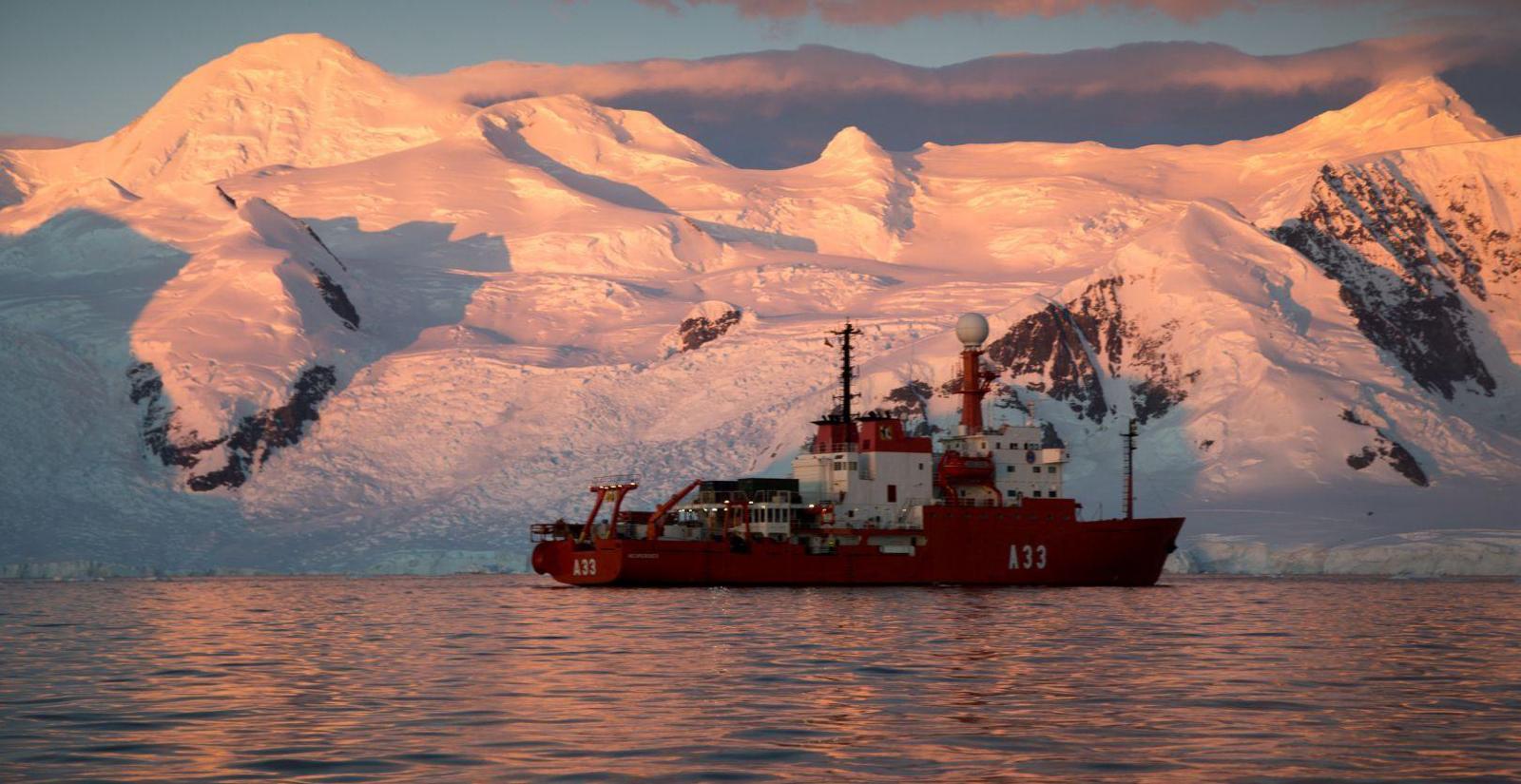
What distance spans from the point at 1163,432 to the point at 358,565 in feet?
261

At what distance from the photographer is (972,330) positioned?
122562mm

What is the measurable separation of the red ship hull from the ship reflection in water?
84.3 feet

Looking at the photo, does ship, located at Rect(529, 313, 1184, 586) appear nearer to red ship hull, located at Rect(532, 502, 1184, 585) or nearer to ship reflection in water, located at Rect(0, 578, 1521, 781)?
red ship hull, located at Rect(532, 502, 1184, 585)

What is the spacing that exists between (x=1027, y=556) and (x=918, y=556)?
663 centimetres

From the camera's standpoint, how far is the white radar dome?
399 ft

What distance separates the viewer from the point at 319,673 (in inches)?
1933

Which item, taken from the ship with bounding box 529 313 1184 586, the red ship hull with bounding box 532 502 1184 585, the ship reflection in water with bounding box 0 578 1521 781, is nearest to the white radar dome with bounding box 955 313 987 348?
the ship with bounding box 529 313 1184 586

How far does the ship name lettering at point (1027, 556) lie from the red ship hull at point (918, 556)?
2.1 inches

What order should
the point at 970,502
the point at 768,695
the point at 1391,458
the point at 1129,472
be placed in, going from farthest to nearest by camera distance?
the point at 1391,458 < the point at 1129,472 < the point at 970,502 < the point at 768,695

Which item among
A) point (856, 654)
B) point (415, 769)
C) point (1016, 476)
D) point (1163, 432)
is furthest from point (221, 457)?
point (415, 769)

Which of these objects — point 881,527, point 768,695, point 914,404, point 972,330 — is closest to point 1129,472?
point 972,330

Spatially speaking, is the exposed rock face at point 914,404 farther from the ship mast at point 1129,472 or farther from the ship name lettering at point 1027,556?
the ship name lettering at point 1027,556

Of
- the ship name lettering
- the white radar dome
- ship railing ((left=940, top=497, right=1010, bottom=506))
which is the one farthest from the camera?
the white radar dome

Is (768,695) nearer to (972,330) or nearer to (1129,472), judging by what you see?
(1129,472)
